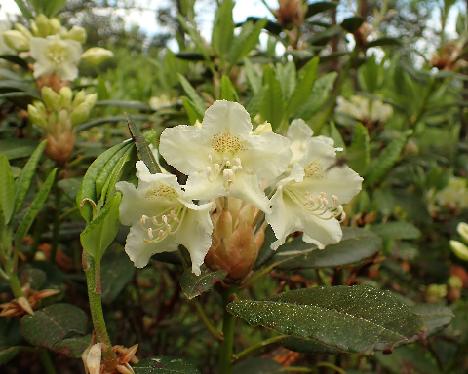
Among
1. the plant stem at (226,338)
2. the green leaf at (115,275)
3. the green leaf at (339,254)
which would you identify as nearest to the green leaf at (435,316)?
the green leaf at (339,254)

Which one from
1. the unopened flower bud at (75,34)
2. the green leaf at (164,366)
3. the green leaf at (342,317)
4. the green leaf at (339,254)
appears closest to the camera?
the green leaf at (342,317)

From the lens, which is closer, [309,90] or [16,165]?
[309,90]

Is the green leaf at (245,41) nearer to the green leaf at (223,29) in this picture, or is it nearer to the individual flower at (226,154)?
the green leaf at (223,29)

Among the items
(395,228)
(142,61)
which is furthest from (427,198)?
(142,61)

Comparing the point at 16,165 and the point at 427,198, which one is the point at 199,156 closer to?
the point at 16,165

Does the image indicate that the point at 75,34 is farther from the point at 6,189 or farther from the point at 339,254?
the point at 339,254

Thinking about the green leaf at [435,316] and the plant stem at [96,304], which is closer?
the plant stem at [96,304]

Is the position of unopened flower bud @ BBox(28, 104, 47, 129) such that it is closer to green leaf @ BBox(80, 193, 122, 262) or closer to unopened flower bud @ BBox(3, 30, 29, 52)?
unopened flower bud @ BBox(3, 30, 29, 52)

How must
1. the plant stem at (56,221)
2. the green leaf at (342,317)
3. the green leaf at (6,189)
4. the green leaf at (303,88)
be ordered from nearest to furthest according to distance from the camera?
1. the green leaf at (342,317)
2. the green leaf at (6,189)
3. the green leaf at (303,88)
4. the plant stem at (56,221)
